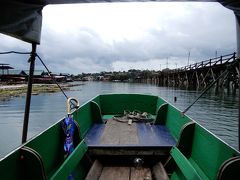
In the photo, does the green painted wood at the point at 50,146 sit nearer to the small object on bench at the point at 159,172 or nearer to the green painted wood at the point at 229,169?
the small object on bench at the point at 159,172

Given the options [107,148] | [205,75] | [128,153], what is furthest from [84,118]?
[205,75]

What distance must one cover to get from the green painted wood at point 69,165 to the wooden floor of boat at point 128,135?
2.24 feet

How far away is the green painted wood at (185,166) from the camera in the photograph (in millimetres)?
3739

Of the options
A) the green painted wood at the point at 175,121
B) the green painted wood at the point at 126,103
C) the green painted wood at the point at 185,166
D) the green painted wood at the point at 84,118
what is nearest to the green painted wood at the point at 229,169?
the green painted wood at the point at 185,166

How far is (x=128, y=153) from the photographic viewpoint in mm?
5457

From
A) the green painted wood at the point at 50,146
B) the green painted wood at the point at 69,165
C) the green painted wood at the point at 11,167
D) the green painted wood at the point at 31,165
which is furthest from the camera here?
the green painted wood at the point at 50,146

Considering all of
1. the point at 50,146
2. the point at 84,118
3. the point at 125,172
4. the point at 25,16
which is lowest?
the point at 125,172

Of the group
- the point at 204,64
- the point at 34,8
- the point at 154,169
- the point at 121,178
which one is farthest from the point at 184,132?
the point at 204,64

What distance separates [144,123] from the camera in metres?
8.22

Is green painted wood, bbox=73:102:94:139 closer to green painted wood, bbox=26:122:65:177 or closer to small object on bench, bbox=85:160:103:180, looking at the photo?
small object on bench, bbox=85:160:103:180

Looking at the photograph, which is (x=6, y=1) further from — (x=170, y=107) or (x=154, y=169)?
(x=170, y=107)

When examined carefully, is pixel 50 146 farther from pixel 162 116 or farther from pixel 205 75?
pixel 205 75

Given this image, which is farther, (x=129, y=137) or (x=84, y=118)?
(x=84, y=118)

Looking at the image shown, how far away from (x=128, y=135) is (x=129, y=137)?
0.21 m
